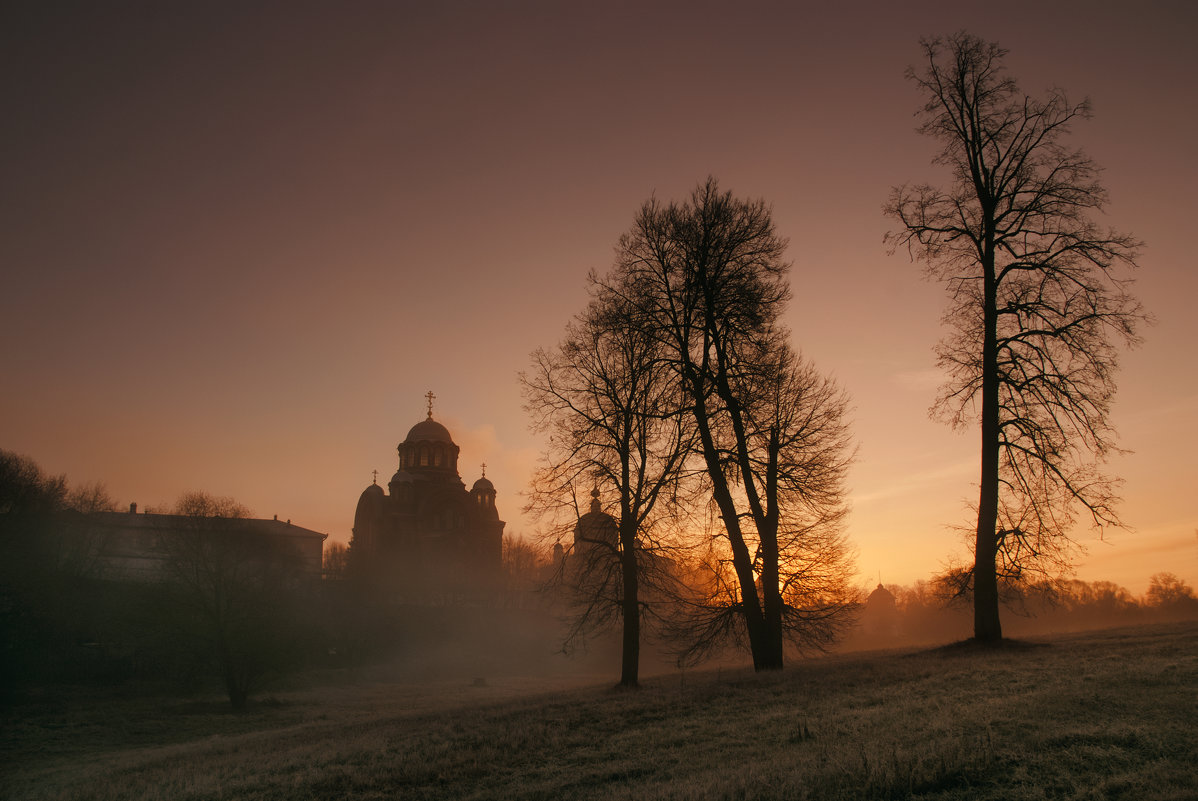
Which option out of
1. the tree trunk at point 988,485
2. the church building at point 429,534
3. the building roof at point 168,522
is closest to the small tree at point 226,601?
the building roof at point 168,522

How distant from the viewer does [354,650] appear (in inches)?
2151

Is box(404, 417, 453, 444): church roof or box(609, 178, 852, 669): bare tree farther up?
box(404, 417, 453, 444): church roof

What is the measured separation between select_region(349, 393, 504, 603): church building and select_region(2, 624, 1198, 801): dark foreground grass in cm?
5555

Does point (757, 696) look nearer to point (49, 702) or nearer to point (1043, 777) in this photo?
point (1043, 777)

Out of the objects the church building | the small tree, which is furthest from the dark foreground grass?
the church building

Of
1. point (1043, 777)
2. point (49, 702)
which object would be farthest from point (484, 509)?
point (1043, 777)

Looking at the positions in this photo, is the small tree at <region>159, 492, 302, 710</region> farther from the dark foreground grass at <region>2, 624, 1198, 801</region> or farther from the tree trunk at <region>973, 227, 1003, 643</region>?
the tree trunk at <region>973, 227, 1003, 643</region>

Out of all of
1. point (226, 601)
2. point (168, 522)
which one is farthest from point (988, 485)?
point (168, 522)

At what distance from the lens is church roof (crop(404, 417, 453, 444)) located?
75.7m

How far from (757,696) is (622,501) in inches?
281

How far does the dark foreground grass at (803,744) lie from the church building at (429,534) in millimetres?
55550

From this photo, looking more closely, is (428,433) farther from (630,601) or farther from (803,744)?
(803,744)

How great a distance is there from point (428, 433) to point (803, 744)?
232 ft

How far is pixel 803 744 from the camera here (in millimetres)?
8250
